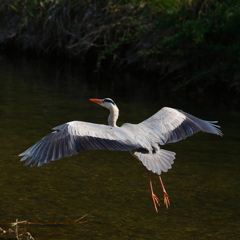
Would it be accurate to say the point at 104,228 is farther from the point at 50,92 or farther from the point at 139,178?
the point at 50,92

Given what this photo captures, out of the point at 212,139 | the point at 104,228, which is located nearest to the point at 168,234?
the point at 104,228

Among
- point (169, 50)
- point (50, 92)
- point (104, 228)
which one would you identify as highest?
point (169, 50)

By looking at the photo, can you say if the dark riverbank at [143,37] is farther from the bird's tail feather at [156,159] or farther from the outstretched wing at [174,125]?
the bird's tail feather at [156,159]

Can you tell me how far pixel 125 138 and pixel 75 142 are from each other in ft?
2.10

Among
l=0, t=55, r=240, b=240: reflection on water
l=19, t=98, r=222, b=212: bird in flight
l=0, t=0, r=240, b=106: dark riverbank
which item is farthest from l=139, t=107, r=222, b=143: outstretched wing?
l=0, t=0, r=240, b=106: dark riverbank

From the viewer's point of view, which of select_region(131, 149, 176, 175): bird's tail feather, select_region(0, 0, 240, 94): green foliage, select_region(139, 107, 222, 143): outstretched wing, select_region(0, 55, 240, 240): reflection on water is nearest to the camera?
select_region(131, 149, 176, 175): bird's tail feather

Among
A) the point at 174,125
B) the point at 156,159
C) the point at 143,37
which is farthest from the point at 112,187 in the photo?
the point at 143,37

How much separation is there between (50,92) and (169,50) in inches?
125

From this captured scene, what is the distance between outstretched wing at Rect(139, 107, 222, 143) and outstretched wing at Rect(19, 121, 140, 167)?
65cm

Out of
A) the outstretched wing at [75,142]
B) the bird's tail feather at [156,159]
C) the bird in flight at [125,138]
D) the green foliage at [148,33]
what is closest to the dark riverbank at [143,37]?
the green foliage at [148,33]

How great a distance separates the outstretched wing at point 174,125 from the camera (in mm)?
7734

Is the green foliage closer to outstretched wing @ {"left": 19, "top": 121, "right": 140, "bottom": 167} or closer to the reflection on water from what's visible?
the reflection on water

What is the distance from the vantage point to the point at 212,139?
12.1m

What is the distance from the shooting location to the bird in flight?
6.61m
